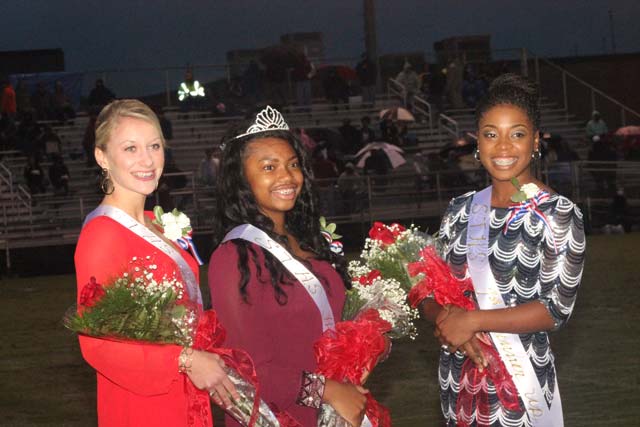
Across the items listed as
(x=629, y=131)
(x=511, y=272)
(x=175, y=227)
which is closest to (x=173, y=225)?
(x=175, y=227)

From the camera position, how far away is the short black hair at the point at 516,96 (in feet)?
12.4

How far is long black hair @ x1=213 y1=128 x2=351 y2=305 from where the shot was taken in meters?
3.32

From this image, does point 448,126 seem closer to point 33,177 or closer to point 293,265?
point 33,177

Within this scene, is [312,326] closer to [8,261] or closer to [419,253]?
[419,253]

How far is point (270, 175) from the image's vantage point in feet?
11.3

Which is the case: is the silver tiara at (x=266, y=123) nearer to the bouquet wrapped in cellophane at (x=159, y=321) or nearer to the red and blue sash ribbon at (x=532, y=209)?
the bouquet wrapped in cellophane at (x=159, y=321)

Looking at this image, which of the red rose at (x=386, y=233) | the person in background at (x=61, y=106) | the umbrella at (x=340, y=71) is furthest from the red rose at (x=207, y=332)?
the umbrella at (x=340, y=71)

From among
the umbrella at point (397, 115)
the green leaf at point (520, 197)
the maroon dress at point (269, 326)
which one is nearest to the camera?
the maroon dress at point (269, 326)

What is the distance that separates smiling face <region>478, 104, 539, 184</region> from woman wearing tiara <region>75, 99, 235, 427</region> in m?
1.09

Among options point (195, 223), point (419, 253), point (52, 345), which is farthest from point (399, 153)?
point (419, 253)

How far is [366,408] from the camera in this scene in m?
3.47

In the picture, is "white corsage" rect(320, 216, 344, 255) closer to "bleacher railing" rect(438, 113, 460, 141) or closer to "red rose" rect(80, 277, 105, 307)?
"red rose" rect(80, 277, 105, 307)

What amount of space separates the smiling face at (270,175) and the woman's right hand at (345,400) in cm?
57

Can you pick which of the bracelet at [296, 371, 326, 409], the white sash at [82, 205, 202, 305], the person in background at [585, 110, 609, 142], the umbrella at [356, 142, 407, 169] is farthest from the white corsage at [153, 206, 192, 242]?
the person in background at [585, 110, 609, 142]
